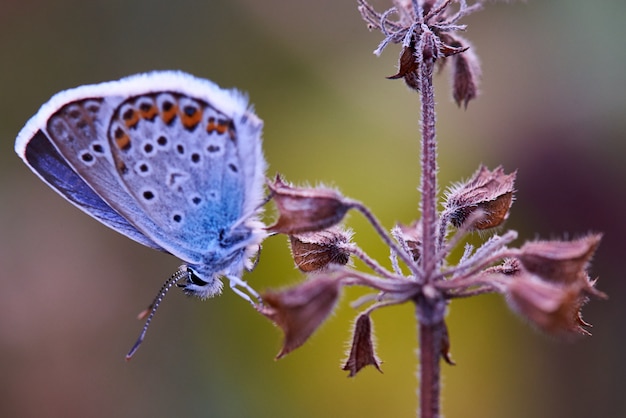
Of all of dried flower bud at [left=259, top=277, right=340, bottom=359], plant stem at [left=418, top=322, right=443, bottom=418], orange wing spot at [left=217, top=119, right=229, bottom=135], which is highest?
orange wing spot at [left=217, top=119, right=229, bottom=135]

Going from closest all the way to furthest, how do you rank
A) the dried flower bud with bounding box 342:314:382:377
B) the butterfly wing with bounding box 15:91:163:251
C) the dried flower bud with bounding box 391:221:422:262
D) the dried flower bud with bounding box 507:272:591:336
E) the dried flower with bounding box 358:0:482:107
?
the dried flower bud with bounding box 507:272:591:336 < the dried flower with bounding box 358:0:482:107 < the dried flower bud with bounding box 342:314:382:377 < the dried flower bud with bounding box 391:221:422:262 < the butterfly wing with bounding box 15:91:163:251

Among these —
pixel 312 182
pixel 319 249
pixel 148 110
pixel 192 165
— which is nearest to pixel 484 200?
pixel 319 249

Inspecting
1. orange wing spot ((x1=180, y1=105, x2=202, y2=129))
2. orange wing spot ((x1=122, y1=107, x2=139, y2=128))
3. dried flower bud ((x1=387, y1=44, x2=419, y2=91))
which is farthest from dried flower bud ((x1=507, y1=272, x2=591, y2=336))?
orange wing spot ((x1=122, y1=107, x2=139, y2=128))

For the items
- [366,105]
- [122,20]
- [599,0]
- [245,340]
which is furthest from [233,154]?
[122,20]

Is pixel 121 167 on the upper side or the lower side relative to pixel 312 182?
lower

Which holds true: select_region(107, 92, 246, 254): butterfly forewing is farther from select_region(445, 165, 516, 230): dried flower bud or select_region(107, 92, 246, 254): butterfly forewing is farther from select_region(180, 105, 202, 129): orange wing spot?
select_region(445, 165, 516, 230): dried flower bud

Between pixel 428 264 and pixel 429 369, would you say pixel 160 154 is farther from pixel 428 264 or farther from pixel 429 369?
pixel 429 369
